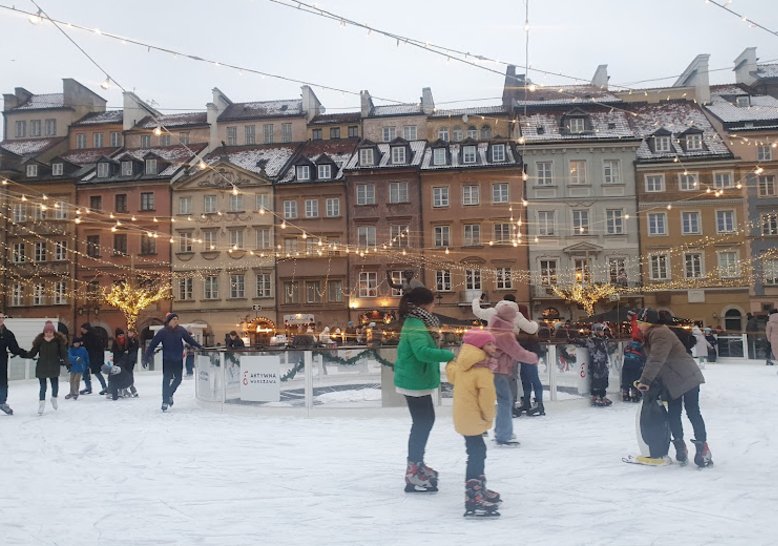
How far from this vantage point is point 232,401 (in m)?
12.4

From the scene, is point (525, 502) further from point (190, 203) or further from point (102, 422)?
point (190, 203)

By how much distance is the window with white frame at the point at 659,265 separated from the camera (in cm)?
3831

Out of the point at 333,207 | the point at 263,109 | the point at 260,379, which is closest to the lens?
the point at 260,379

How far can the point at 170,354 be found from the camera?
12.7m

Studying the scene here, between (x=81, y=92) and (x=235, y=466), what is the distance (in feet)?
162

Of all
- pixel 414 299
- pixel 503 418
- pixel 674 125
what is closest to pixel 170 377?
pixel 503 418

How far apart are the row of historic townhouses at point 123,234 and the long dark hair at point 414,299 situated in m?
37.9

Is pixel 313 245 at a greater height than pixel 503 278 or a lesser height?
greater

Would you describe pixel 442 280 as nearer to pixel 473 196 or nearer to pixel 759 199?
pixel 473 196

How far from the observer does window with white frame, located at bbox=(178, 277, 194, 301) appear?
4206 cm

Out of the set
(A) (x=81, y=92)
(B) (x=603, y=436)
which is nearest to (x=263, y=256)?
(A) (x=81, y=92)

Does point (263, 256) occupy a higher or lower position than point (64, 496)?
higher

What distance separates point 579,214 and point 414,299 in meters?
34.8

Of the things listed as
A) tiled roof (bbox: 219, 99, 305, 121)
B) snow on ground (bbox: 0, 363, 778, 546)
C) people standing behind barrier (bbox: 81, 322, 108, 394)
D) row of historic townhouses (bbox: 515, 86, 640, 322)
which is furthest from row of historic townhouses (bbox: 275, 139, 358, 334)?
snow on ground (bbox: 0, 363, 778, 546)
